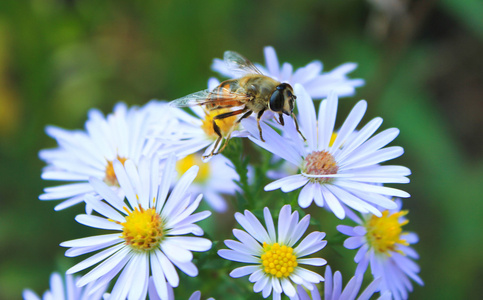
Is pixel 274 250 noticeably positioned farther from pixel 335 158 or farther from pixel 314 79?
pixel 314 79

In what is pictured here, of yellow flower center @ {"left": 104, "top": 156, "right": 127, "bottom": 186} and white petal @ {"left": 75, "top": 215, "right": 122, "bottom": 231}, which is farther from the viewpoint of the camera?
yellow flower center @ {"left": 104, "top": 156, "right": 127, "bottom": 186}

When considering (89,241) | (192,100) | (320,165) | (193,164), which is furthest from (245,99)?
A: (193,164)

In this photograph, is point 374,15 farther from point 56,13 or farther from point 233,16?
point 56,13

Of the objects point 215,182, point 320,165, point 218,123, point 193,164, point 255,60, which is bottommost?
point 320,165

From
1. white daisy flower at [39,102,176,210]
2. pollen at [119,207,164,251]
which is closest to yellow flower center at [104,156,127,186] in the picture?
white daisy flower at [39,102,176,210]

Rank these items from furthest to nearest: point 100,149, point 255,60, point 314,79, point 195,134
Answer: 1. point 255,60
2. point 314,79
3. point 100,149
4. point 195,134

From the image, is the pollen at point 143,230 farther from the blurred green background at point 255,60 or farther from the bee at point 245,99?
→ the blurred green background at point 255,60

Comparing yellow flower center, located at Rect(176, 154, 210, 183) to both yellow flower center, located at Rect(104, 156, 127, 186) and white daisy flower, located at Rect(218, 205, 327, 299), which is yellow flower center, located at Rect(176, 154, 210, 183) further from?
white daisy flower, located at Rect(218, 205, 327, 299)
